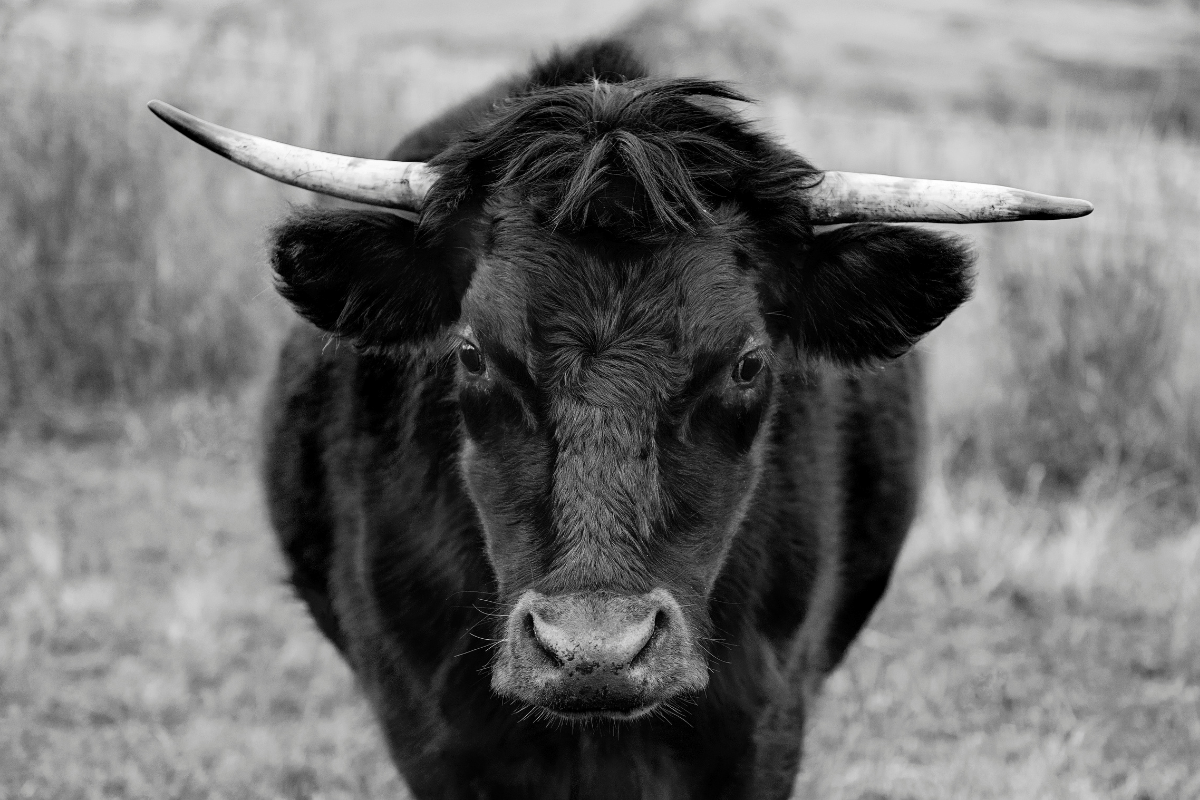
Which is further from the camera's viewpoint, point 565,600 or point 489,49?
point 489,49

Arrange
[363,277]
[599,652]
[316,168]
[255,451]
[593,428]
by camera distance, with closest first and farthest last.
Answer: [599,652] → [593,428] → [316,168] → [363,277] → [255,451]

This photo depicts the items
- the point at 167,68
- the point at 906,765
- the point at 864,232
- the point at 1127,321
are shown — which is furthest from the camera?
the point at 167,68

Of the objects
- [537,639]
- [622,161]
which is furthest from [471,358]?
[537,639]

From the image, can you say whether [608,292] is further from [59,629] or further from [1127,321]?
[1127,321]

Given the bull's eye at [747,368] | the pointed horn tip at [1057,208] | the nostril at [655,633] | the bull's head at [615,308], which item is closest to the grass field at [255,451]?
the bull's head at [615,308]

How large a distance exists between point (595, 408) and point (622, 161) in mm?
613

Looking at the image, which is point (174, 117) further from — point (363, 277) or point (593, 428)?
point (593, 428)

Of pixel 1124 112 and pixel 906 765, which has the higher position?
pixel 1124 112

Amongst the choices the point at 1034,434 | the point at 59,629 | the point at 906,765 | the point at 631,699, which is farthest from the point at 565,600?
Result: the point at 1034,434

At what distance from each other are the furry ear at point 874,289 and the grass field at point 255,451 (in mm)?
1382

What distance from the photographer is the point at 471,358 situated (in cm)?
288

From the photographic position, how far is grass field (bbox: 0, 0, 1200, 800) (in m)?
4.64

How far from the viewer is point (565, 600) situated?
248 cm

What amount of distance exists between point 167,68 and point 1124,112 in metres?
7.74
